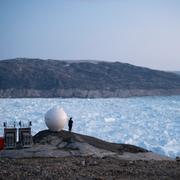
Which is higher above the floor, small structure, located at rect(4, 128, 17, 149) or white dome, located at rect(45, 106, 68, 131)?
white dome, located at rect(45, 106, 68, 131)

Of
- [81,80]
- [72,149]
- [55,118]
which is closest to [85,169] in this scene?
[72,149]

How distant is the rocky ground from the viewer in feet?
38.4

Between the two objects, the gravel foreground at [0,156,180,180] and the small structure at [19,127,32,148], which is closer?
the gravel foreground at [0,156,180,180]

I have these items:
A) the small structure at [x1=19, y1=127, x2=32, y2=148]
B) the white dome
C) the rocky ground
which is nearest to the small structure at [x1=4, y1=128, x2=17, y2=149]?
the small structure at [x1=19, y1=127, x2=32, y2=148]

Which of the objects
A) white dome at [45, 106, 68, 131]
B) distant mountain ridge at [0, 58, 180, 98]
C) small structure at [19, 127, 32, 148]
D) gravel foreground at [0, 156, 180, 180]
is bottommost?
gravel foreground at [0, 156, 180, 180]

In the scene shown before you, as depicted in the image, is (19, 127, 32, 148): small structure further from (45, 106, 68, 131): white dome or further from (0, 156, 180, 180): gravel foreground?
(0, 156, 180, 180): gravel foreground

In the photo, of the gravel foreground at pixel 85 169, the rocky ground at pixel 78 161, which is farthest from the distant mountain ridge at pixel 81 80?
the gravel foreground at pixel 85 169

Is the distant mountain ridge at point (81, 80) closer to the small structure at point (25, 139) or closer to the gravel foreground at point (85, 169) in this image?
the small structure at point (25, 139)

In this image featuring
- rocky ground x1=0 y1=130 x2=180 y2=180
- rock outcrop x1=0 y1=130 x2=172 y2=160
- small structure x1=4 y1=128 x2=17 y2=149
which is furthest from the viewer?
small structure x1=4 y1=128 x2=17 y2=149

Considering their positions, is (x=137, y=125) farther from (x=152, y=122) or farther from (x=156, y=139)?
(x=156, y=139)

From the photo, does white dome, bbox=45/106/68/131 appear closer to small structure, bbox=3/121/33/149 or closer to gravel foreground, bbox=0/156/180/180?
small structure, bbox=3/121/33/149

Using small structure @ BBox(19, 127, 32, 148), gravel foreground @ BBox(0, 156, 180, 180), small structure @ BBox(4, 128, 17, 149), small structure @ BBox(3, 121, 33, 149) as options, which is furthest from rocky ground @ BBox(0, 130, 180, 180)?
small structure @ BBox(4, 128, 17, 149)

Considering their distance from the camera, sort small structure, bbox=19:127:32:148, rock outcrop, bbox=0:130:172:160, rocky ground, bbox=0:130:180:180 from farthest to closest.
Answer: small structure, bbox=19:127:32:148, rock outcrop, bbox=0:130:172:160, rocky ground, bbox=0:130:180:180

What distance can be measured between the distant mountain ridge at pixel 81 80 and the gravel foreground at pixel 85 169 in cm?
7897
